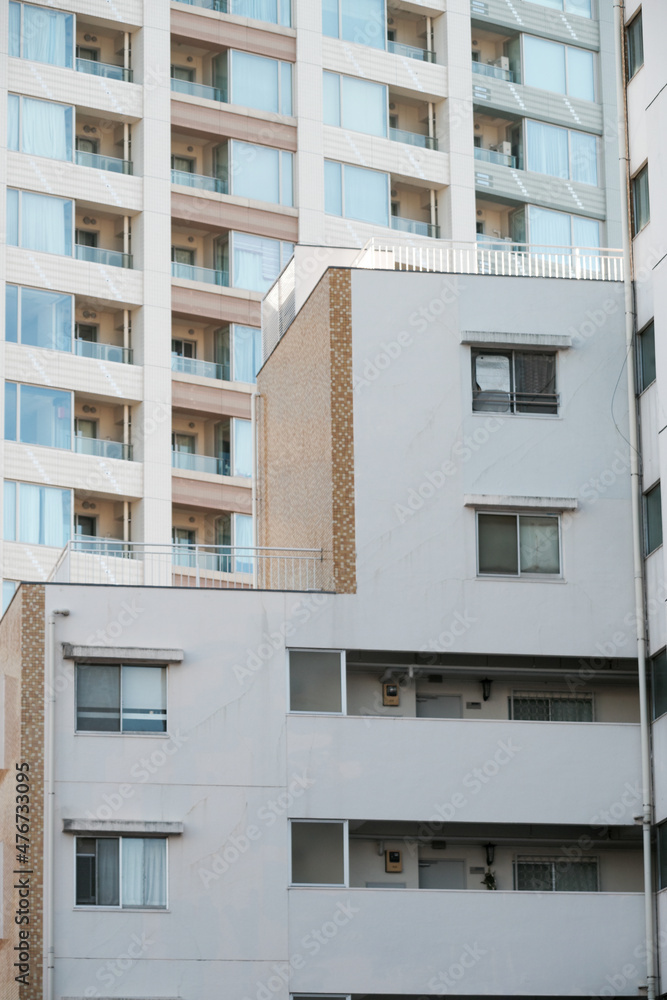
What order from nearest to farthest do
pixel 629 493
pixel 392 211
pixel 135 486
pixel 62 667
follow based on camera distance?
pixel 62 667
pixel 629 493
pixel 135 486
pixel 392 211

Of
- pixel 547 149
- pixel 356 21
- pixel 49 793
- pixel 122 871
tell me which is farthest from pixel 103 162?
pixel 122 871

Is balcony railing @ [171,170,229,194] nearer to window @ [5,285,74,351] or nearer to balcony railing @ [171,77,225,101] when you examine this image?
balcony railing @ [171,77,225,101]

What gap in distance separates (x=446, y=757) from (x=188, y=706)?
5.06 metres

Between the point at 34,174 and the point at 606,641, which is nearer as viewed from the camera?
the point at 606,641

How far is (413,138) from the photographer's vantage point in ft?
236

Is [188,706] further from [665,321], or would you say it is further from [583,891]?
[665,321]

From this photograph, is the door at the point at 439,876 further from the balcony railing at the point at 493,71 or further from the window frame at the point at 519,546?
the balcony railing at the point at 493,71

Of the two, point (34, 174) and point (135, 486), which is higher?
point (34, 174)

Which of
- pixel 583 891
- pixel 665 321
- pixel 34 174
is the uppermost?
pixel 34 174

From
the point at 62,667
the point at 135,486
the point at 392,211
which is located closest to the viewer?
the point at 62,667

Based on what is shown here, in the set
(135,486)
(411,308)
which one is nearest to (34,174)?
(135,486)

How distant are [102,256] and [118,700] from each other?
96.7 feet

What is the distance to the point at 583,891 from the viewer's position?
132ft

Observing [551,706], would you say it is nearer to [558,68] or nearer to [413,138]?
[413,138]
